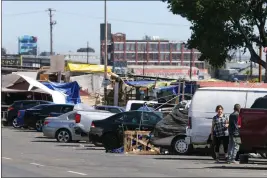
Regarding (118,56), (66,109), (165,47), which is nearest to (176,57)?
(165,47)

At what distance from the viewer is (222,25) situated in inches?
1548

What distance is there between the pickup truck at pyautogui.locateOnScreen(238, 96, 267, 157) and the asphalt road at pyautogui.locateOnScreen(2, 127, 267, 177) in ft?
2.07

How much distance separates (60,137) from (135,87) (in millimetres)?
17300

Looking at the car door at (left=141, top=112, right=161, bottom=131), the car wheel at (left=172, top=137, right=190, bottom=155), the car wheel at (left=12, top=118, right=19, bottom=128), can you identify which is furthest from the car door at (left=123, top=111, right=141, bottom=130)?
the car wheel at (left=12, top=118, right=19, bottom=128)

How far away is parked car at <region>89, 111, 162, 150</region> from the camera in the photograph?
81.4 feet

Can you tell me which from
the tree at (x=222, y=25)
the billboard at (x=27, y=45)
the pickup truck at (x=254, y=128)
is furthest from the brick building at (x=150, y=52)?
the pickup truck at (x=254, y=128)

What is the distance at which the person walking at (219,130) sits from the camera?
19.7 meters

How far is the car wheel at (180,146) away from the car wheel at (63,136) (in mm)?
7649

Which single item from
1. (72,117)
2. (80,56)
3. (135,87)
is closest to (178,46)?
(80,56)

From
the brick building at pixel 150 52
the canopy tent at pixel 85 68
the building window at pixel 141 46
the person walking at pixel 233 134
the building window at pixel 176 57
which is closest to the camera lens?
the person walking at pixel 233 134

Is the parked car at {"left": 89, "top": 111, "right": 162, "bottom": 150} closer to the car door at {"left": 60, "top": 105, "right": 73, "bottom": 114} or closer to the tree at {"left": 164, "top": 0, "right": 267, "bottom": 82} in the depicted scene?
the car door at {"left": 60, "top": 105, "right": 73, "bottom": 114}

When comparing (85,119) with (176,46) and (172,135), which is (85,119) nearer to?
(172,135)

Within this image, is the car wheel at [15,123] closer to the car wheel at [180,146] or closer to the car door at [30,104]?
the car door at [30,104]

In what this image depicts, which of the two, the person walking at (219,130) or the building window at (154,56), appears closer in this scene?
the person walking at (219,130)
